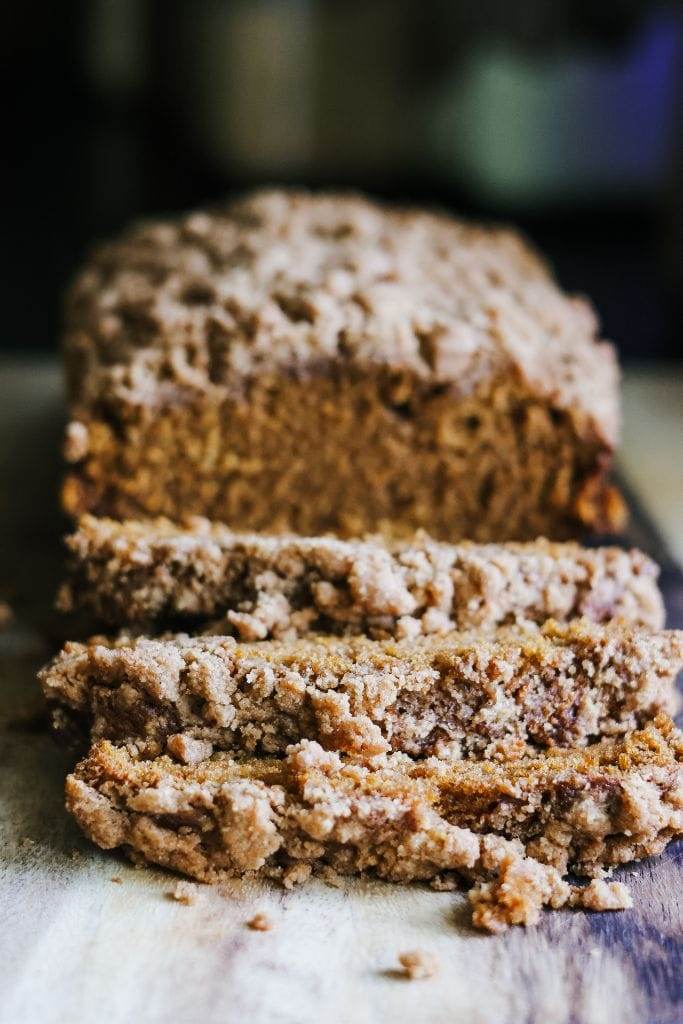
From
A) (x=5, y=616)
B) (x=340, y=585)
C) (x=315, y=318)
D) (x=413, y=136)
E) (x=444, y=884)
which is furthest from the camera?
(x=413, y=136)

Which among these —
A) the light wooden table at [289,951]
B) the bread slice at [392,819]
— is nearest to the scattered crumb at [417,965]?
the light wooden table at [289,951]

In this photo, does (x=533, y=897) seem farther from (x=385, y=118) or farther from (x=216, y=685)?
(x=385, y=118)

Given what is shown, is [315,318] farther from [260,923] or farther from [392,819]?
[260,923]

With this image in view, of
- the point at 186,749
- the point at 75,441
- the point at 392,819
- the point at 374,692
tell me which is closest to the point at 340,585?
the point at 374,692

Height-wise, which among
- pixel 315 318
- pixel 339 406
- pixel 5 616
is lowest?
pixel 5 616

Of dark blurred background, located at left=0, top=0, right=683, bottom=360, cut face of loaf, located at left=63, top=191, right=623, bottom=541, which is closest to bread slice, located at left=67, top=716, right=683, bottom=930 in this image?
cut face of loaf, located at left=63, top=191, right=623, bottom=541
